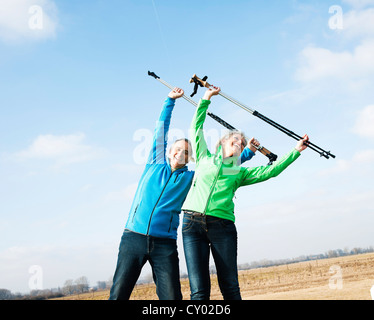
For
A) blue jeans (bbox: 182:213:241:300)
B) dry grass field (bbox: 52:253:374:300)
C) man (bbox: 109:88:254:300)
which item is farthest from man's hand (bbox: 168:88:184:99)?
dry grass field (bbox: 52:253:374:300)

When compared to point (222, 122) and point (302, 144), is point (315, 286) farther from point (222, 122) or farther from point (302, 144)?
point (302, 144)

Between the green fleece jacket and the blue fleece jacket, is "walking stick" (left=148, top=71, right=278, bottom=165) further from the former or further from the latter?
the blue fleece jacket

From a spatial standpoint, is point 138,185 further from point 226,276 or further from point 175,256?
point 226,276

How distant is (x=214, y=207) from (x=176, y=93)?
1.80m

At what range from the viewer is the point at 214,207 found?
5.00m

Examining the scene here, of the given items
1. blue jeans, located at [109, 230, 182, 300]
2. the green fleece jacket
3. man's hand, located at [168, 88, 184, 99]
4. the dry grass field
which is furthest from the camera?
the dry grass field

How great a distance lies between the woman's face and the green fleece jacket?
8 cm

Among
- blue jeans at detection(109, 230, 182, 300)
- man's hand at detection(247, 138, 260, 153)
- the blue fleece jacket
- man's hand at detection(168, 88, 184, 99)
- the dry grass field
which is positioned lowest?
the dry grass field

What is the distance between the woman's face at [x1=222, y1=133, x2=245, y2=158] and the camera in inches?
215

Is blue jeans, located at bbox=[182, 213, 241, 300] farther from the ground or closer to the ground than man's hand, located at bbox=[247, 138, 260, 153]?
closer to the ground
